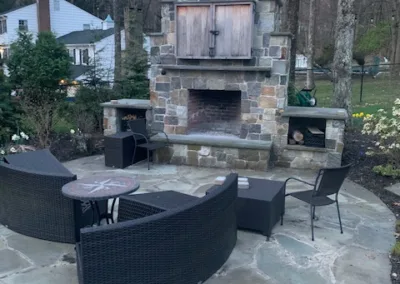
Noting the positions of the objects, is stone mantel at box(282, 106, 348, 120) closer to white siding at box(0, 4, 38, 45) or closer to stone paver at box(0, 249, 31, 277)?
stone paver at box(0, 249, 31, 277)

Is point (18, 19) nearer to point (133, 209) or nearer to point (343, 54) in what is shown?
point (343, 54)

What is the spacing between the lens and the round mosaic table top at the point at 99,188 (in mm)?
3036

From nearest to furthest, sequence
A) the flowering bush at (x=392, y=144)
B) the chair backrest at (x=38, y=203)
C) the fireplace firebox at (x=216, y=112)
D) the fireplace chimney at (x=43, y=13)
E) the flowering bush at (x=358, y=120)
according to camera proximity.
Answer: the chair backrest at (x=38, y=203), the flowering bush at (x=392, y=144), the fireplace firebox at (x=216, y=112), the flowering bush at (x=358, y=120), the fireplace chimney at (x=43, y=13)

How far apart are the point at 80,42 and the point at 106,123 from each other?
17.2 meters

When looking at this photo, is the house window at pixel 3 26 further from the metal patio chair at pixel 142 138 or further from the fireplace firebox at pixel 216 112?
the metal patio chair at pixel 142 138

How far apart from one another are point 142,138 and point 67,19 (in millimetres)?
21428

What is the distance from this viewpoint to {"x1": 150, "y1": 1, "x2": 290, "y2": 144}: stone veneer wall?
604cm

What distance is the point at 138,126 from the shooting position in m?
6.59

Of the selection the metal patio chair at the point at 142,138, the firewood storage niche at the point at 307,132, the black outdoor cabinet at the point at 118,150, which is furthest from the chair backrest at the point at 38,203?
the firewood storage niche at the point at 307,132

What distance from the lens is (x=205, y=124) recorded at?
7566mm

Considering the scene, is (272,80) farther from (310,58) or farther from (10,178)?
(310,58)

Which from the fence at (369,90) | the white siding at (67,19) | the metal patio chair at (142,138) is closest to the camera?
the metal patio chair at (142,138)

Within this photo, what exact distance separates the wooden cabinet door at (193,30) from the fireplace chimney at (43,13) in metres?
20.2

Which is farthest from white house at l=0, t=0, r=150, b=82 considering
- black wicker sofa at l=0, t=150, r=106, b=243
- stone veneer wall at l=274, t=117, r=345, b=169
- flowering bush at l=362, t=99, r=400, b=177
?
black wicker sofa at l=0, t=150, r=106, b=243
